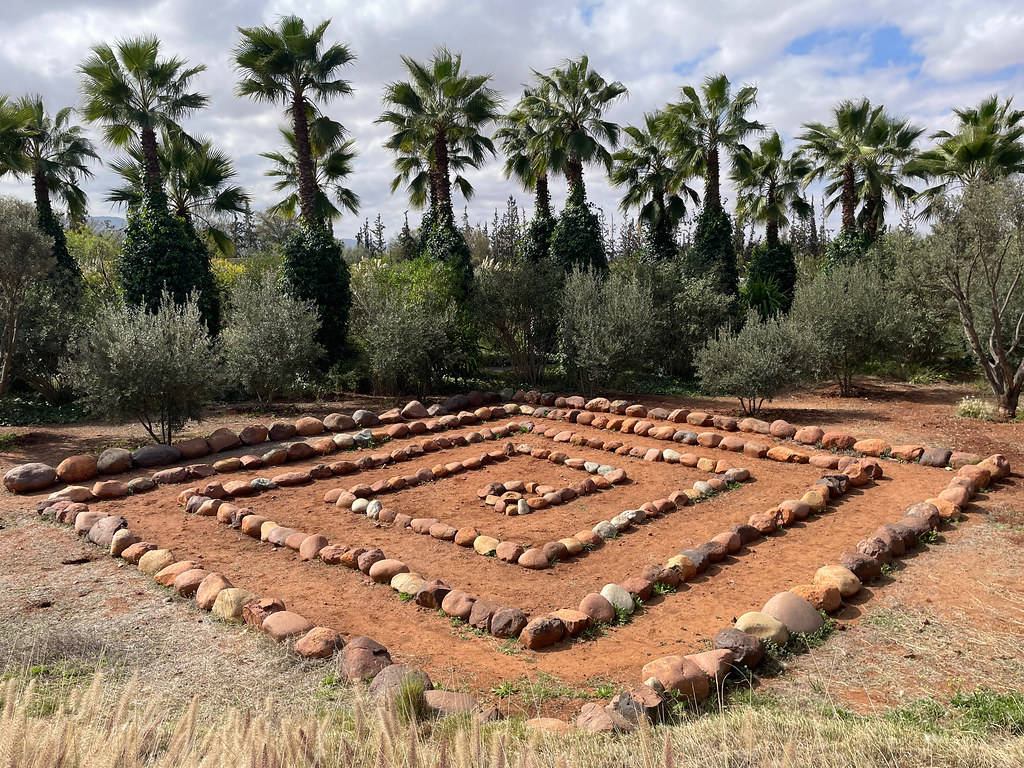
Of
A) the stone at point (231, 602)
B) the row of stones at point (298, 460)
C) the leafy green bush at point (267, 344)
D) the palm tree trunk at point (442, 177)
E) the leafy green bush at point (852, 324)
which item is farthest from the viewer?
the palm tree trunk at point (442, 177)

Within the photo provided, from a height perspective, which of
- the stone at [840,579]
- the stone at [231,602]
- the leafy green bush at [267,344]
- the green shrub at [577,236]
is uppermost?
the green shrub at [577,236]

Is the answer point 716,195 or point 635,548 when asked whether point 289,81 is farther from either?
point 635,548

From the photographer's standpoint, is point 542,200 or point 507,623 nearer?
point 507,623

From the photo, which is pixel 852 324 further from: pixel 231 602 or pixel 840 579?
pixel 231 602

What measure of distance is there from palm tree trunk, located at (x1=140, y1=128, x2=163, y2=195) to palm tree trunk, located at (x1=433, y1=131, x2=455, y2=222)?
716cm

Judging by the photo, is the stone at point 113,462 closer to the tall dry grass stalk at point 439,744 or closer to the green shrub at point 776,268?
the tall dry grass stalk at point 439,744

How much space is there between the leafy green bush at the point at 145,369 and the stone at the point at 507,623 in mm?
→ 7571

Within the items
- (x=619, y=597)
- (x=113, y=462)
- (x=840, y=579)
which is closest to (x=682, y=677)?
(x=619, y=597)

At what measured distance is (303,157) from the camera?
1803 cm

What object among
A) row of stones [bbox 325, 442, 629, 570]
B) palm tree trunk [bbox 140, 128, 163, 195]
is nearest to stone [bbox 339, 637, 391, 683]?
row of stones [bbox 325, 442, 629, 570]

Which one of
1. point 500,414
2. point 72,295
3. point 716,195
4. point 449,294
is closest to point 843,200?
point 716,195

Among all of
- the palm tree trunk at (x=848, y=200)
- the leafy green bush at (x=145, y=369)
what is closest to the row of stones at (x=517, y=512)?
the leafy green bush at (x=145, y=369)

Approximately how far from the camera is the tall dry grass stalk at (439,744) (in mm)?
2521

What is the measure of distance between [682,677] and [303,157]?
17.0m
